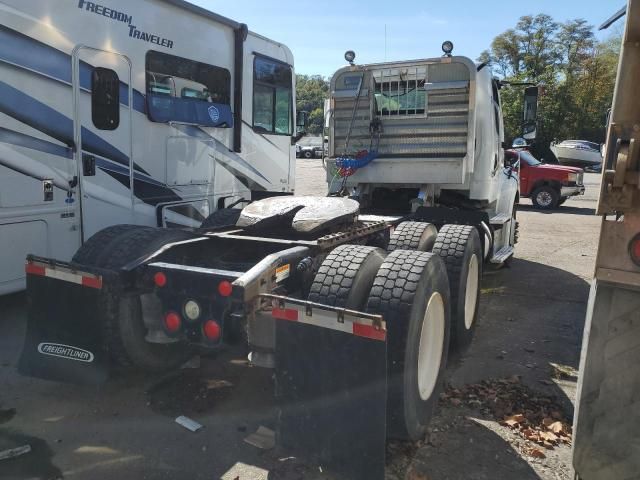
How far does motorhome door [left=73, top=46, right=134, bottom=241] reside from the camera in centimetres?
549

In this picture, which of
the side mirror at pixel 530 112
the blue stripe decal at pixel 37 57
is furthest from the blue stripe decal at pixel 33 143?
the side mirror at pixel 530 112

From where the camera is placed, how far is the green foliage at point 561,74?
33056 mm

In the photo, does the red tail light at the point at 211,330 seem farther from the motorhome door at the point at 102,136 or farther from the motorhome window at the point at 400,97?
the motorhome window at the point at 400,97

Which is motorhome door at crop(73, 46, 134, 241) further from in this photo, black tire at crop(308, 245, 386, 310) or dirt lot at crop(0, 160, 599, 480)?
black tire at crop(308, 245, 386, 310)

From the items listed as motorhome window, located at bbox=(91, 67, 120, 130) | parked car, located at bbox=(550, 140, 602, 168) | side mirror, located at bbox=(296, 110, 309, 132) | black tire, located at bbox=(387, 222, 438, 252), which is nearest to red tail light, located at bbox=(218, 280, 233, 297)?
black tire, located at bbox=(387, 222, 438, 252)

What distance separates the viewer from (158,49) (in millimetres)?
6258

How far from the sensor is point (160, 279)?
346cm

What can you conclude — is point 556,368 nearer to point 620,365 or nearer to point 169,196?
point 620,365

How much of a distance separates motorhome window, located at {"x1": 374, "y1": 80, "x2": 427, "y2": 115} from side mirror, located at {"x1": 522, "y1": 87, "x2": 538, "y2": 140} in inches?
64.8

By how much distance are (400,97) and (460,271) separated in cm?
285

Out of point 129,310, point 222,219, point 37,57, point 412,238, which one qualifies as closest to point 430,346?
point 412,238

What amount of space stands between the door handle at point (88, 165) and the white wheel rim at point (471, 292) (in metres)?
3.87

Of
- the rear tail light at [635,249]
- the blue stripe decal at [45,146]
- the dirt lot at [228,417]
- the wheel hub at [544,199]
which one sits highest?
the blue stripe decal at [45,146]

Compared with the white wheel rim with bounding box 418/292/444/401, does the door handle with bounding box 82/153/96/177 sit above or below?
above
